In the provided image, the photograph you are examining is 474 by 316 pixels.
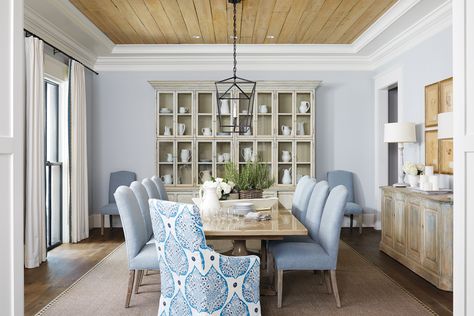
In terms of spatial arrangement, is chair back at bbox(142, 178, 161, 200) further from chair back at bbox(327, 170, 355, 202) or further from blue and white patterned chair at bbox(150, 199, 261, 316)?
chair back at bbox(327, 170, 355, 202)

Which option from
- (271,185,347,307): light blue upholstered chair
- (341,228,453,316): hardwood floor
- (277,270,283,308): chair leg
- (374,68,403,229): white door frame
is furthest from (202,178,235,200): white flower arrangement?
(374,68,403,229): white door frame

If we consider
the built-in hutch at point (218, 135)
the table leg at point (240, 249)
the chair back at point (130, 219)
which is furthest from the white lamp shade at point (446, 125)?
the chair back at point (130, 219)

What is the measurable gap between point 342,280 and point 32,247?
3075mm

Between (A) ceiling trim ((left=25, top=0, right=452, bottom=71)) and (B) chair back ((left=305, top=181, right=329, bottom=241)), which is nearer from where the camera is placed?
(B) chair back ((left=305, top=181, right=329, bottom=241))

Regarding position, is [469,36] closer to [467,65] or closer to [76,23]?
[467,65]

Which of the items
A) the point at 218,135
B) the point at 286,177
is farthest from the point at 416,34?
the point at 218,135

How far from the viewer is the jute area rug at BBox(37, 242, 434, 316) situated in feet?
10.3

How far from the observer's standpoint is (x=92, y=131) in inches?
256

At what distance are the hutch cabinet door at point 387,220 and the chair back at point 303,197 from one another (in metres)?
1.07

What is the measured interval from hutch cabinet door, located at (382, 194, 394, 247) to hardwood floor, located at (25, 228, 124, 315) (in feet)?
10.6

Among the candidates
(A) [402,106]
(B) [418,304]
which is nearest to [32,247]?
(B) [418,304]

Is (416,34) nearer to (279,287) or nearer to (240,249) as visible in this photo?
(240,249)

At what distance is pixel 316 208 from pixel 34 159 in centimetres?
287

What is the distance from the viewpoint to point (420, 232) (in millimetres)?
3988
